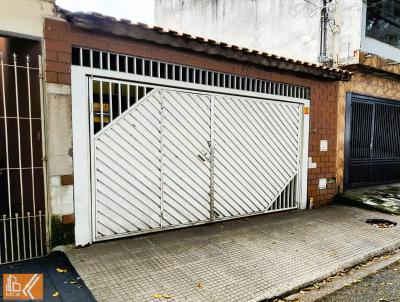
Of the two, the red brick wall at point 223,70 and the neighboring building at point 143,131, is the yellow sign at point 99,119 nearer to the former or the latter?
the neighboring building at point 143,131

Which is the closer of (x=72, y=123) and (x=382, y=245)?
(x=72, y=123)

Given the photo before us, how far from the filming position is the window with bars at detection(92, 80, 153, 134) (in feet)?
15.4

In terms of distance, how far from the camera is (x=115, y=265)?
4086 millimetres

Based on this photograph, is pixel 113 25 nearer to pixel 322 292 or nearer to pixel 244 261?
pixel 244 261

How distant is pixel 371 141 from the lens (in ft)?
30.6

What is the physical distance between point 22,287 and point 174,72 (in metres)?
3.87

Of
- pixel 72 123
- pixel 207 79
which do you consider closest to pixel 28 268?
pixel 72 123

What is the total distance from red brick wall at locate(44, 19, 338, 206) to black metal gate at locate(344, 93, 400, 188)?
36.1 inches

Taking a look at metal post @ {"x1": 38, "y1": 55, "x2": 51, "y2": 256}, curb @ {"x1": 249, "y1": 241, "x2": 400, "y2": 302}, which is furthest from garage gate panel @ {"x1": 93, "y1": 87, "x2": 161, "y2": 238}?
curb @ {"x1": 249, "y1": 241, "x2": 400, "y2": 302}

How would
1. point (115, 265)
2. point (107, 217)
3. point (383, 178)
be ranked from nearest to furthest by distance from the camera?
point (115, 265)
point (107, 217)
point (383, 178)

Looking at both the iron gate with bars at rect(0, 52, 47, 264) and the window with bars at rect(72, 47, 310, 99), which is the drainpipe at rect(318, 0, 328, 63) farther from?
the iron gate with bars at rect(0, 52, 47, 264)

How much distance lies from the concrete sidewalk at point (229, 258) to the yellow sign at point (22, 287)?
483 millimetres

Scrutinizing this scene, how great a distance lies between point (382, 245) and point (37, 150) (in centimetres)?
602

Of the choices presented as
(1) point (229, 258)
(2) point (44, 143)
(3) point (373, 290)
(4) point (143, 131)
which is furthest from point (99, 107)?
(3) point (373, 290)
